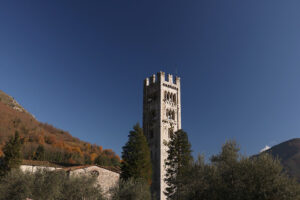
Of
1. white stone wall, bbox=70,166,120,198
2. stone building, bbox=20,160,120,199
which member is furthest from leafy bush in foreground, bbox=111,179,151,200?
white stone wall, bbox=70,166,120,198

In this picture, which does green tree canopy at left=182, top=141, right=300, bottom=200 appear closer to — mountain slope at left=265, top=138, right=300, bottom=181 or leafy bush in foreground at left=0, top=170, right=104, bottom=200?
leafy bush in foreground at left=0, top=170, right=104, bottom=200

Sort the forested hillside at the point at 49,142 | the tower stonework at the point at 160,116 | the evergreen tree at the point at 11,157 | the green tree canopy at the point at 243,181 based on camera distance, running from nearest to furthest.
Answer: the green tree canopy at the point at 243,181 < the evergreen tree at the point at 11,157 < the tower stonework at the point at 160,116 < the forested hillside at the point at 49,142

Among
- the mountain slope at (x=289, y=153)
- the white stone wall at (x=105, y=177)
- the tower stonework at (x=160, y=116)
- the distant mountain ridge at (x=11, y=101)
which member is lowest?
the white stone wall at (x=105, y=177)

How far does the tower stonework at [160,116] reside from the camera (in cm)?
5075

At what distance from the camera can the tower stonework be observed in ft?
167

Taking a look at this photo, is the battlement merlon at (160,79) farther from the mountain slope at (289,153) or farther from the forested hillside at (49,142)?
the mountain slope at (289,153)

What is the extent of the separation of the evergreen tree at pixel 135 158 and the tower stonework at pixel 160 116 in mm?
9947

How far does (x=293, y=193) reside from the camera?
17344mm

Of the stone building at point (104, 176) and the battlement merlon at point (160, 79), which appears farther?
the battlement merlon at point (160, 79)

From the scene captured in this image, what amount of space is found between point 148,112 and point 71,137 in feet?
415

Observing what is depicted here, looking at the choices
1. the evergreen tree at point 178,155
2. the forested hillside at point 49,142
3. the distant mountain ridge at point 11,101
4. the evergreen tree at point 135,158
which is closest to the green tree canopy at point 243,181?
the evergreen tree at point 135,158

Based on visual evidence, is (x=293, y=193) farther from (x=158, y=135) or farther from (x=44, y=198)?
(x=158, y=135)

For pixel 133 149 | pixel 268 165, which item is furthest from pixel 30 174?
pixel 268 165

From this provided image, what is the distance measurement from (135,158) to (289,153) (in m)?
161
